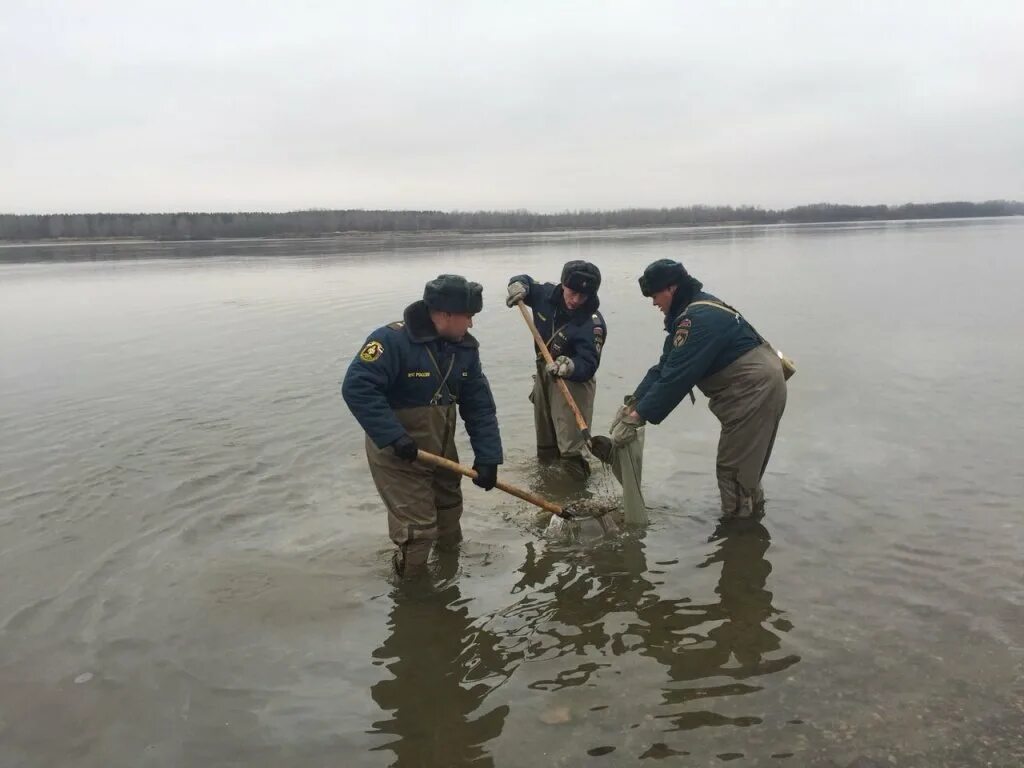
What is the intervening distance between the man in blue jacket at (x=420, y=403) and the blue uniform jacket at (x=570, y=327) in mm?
1914

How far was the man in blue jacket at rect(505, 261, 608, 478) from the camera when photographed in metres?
6.74

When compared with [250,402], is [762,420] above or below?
above

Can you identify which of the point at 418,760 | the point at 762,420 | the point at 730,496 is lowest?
the point at 418,760

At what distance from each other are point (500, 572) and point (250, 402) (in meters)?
6.48

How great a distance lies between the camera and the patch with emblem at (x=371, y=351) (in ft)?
14.9

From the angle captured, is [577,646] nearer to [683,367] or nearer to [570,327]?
[683,367]

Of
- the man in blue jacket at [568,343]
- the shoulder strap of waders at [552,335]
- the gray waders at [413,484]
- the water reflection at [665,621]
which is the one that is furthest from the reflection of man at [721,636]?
the shoulder strap of waders at [552,335]

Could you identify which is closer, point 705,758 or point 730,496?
point 705,758

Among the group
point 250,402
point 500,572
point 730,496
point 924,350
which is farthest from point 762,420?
point 924,350

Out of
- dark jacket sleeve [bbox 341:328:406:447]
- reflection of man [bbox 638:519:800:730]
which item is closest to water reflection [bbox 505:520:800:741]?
reflection of man [bbox 638:519:800:730]

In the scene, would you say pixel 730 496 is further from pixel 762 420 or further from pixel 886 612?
pixel 886 612

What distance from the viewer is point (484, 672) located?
405cm

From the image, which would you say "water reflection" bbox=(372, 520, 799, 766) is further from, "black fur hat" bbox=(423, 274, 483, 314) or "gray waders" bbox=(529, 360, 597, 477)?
"black fur hat" bbox=(423, 274, 483, 314)

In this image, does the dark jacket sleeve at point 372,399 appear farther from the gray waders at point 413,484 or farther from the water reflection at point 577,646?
the water reflection at point 577,646
